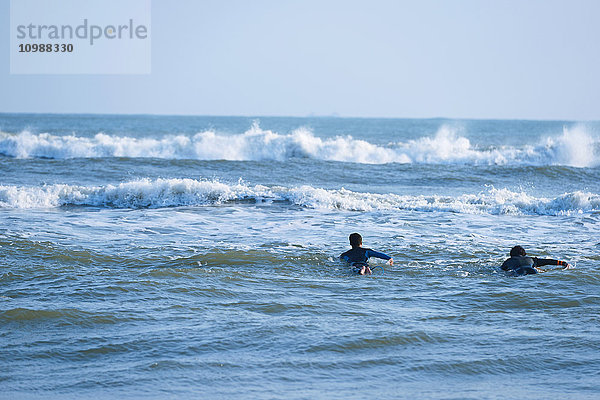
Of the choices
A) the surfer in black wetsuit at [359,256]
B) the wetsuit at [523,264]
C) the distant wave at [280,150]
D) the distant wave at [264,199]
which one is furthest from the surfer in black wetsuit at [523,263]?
the distant wave at [280,150]

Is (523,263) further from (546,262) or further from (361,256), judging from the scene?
(361,256)

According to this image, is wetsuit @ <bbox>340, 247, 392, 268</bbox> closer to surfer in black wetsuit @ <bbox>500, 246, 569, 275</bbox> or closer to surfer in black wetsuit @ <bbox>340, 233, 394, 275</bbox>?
surfer in black wetsuit @ <bbox>340, 233, 394, 275</bbox>

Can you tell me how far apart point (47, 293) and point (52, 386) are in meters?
2.94

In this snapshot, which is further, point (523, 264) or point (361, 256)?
point (361, 256)

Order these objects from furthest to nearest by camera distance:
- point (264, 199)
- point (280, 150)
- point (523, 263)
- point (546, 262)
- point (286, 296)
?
point (280, 150) → point (264, 199) → point (546, 262) → point (523, 263) → point (286, 296)

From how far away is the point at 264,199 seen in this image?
1753 centimetres

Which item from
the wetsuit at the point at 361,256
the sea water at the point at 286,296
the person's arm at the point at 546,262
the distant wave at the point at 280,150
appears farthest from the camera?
the distant wave at the point at 280,150

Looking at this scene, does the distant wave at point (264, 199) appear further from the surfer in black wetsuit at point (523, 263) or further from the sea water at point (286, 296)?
the surfer in black wetsuit at point (523, 263)

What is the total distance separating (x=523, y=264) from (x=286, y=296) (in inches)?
143

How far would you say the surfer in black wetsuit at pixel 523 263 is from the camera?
947cm

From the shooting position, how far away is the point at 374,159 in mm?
32531

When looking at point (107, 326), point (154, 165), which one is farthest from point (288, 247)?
point (154, 165)

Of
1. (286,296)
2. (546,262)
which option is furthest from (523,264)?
(286,296)

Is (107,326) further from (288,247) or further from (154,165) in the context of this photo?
(154,165)
